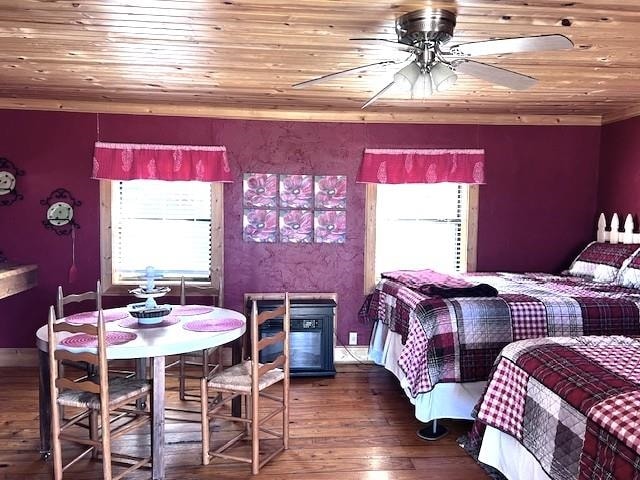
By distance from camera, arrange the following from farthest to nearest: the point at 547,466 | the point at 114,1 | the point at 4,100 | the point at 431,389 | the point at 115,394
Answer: the point at 4,100
the point at 431,389
the point at 115,394
the point at 114,1
the point at 547,466

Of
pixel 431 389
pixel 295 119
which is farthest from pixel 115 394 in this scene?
pixel 295 119

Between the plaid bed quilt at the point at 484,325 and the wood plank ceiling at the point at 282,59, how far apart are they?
4.78 ft

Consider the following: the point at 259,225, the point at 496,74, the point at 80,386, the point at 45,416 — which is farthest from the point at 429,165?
the point at 45,416

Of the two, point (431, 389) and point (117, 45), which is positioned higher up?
point (117, 45)

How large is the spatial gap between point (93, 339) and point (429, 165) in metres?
3.16

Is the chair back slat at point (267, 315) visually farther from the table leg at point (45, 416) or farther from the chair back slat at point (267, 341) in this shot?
the table leg at point (45, 416)

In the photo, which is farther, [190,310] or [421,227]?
[421,227]

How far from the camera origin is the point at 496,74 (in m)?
2.42

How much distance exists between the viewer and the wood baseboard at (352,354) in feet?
15.5

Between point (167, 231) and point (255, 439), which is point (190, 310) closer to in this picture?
point (255, 439)

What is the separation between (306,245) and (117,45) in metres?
2.38

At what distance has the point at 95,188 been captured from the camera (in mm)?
4426

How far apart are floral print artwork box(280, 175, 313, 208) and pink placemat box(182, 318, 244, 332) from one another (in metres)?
1.69

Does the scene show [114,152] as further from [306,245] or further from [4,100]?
[306,245]
